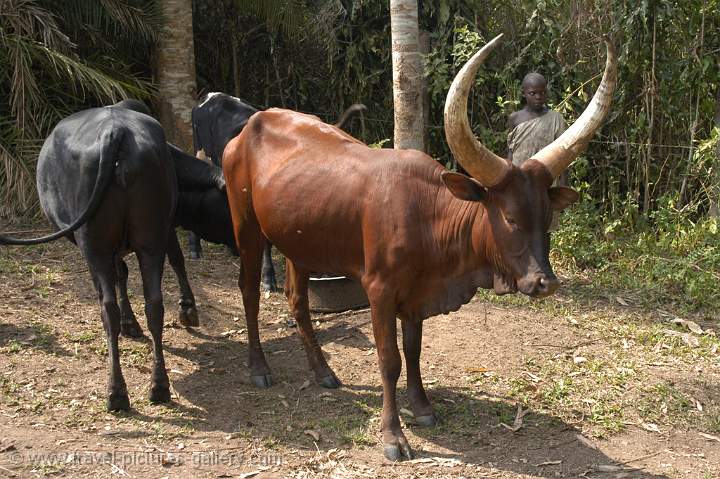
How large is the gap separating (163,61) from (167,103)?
1.61 ft

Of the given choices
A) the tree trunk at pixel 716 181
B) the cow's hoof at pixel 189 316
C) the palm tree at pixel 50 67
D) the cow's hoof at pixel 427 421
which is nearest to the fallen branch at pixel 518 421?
the cow's hoof at pixel 427 421

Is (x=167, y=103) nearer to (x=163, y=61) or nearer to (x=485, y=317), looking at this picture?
(x=163, y=61)

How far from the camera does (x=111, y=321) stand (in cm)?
550

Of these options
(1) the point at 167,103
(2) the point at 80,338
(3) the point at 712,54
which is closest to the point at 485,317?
(2) the point at 80,338

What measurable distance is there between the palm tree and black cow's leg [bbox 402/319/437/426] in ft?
17.3

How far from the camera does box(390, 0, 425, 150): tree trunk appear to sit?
23.8ft

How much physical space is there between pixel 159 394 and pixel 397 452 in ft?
5.41

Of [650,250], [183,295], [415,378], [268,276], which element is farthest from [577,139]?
[650,250]

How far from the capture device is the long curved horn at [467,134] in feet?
14.7

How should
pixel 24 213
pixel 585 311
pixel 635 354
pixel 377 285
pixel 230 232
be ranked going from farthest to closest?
pixel 24 213 → pixel 585 311 → pixel 230 232 → pixel 635 354 → pixel 377 285

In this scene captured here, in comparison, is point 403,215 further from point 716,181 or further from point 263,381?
point 716,181

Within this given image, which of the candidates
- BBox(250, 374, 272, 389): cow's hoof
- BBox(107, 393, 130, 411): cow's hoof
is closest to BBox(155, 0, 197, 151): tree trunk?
BBox(250, 374, 272, 389): cow's hoof

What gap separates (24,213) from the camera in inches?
394

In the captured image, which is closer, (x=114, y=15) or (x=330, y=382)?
(x=330, y=382)
